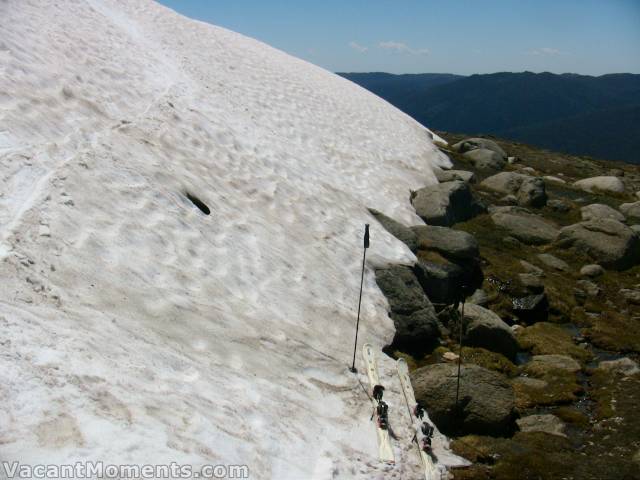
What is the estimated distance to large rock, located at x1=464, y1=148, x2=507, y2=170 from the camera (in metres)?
45.9

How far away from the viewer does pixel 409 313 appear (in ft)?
57.1

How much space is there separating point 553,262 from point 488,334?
11.2 m

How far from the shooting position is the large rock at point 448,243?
74.6 ft

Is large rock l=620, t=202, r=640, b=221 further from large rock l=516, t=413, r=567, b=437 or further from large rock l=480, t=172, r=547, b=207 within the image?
large rock l=516, t=413, r=567, b=437

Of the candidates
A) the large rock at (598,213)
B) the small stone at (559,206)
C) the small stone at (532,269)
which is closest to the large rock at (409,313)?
the small stone at (532,269)

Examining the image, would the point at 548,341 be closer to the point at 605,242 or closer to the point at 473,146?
the point at 605,242

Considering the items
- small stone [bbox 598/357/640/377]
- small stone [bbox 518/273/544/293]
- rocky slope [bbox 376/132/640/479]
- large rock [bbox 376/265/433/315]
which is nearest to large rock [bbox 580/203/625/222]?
rocky slope [bbox 376/132/640/479]

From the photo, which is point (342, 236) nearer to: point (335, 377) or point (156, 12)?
point (335, 377)

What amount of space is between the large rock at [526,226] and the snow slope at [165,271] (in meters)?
6.41

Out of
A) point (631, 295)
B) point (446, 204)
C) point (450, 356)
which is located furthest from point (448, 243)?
point (631, 295)

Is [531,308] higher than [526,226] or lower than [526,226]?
lower

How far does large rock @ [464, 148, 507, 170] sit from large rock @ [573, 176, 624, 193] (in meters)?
7.27

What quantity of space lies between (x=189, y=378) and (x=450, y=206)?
843 inches

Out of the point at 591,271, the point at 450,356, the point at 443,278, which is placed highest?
the point at 591,271
